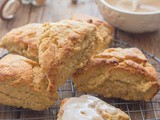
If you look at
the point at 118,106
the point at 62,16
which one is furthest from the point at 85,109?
the point at 62,16

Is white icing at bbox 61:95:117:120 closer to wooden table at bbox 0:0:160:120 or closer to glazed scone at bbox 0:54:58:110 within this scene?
glazed scone at bbox 0:54:58:110

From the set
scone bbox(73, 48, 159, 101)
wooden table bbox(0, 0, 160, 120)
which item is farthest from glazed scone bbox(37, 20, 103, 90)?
wooden table bbox(0, 0, 160, 120)

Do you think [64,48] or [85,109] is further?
[64,48]

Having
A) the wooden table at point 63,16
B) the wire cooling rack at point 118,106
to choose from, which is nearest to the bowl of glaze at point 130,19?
the wooden table at point 63,16

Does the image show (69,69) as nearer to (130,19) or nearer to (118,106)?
(118,106)

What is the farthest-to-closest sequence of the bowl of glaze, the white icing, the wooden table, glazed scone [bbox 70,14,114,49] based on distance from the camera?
the wooden table
the bowl of glaze
glazed scone [bbox 70,14,114,49]
the white icing

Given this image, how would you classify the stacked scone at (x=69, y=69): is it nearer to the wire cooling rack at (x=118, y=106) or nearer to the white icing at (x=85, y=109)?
the wire cooling rack at (x=118, y=106)
